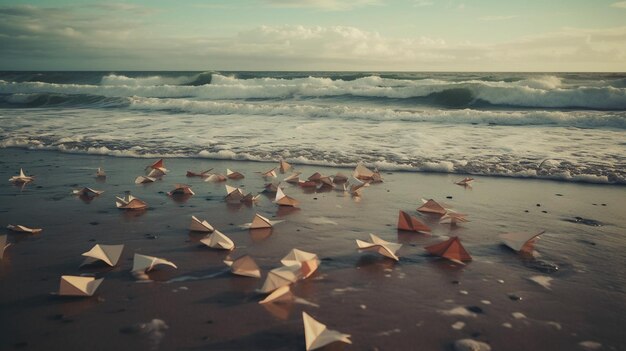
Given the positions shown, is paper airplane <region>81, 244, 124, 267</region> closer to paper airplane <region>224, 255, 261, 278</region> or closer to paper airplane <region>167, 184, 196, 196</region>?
→ paper airplane <region>224, 255, 261, 278</region>

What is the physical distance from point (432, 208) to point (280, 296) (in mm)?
2101

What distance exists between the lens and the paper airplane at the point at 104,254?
7.93 ft

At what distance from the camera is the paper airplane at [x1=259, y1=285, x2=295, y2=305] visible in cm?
205

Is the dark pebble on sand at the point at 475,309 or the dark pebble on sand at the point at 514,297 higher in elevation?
the dark pebble on sand at the point at 514,297

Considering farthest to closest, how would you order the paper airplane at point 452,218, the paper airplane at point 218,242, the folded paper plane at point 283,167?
the folded paper plane at point 283,167 → the paper airplane at point 452,218 → the paper airplane at point 218,242

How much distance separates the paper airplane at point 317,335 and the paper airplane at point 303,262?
58cm

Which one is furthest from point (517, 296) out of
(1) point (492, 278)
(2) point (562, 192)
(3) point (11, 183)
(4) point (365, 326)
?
(3) point (11, 183)

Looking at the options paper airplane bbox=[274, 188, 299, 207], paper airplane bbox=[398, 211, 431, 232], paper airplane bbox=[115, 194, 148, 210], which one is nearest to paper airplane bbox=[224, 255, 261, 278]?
paper airplane bbox=[398, 211, 431, 232]

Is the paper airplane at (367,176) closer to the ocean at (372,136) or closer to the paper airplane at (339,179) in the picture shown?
the paper airplane at (339,179)

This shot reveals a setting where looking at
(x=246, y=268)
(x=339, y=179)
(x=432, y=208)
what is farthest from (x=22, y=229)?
(x=432, y=208)

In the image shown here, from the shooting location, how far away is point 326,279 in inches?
92.9

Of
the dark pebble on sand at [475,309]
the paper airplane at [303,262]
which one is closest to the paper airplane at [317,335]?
the paper airplane at [303,262]

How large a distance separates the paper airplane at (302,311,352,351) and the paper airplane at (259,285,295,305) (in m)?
0.39

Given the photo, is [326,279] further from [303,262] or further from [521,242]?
[521,242]
